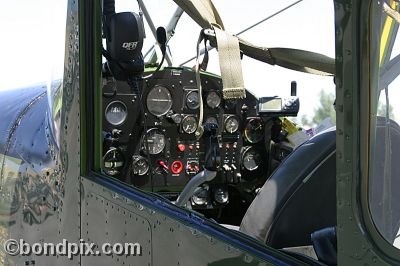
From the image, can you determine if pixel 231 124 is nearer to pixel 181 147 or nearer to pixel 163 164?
pixel 181 147

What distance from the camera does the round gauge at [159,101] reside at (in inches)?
170

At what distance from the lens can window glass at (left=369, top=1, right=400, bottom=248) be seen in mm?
1207

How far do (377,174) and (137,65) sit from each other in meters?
1.37

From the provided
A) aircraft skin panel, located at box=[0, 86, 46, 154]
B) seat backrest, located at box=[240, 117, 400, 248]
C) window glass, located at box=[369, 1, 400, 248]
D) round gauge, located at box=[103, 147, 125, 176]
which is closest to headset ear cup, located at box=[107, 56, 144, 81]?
seat backrest, located at box=[240, 117, 400, 248]

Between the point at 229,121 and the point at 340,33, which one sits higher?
the point at 340,33

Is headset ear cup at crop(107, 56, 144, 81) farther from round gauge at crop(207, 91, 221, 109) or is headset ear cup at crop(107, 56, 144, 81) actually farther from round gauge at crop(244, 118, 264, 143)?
round gauge at crop(244, 118, 264, 143)

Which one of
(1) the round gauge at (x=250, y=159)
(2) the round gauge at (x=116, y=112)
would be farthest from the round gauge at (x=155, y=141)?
(1) the round gauge at (x=250, y=159)

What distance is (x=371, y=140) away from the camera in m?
1.22

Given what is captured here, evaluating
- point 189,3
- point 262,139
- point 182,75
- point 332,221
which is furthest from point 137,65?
point 262,139

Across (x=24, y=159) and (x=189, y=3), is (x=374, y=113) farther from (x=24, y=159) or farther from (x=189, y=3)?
(x=24, y=159)

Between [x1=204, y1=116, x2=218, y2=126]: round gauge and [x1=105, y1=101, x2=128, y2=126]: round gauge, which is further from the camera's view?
[x1=204, y1=116, x2=218, y2=126]: round gauge

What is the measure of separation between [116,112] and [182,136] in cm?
56

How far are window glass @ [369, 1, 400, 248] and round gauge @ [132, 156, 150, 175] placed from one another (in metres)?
3.00

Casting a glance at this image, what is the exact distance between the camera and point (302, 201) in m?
1.96
